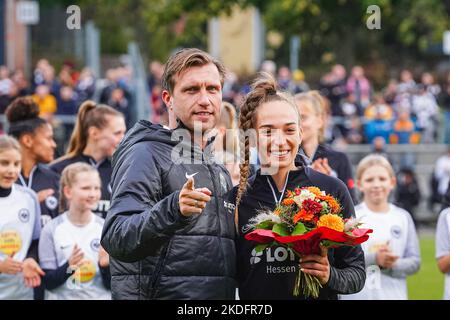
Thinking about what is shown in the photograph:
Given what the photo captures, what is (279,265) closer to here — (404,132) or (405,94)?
(404,132)

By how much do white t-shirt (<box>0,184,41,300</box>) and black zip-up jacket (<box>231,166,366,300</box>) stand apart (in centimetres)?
301

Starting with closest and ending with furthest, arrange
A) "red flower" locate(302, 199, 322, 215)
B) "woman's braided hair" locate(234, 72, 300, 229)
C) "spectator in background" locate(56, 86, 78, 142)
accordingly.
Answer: "red flower" locate(302, 199, 322, 215), "woman's braided hair" locate(234, 72, 300, 229), "spectator in background" locate(56, 86, 78, 142)

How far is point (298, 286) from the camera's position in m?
5.35

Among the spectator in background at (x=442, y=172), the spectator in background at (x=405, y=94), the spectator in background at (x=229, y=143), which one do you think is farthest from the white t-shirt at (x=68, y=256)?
the spectator in background at (x=405, y=94)

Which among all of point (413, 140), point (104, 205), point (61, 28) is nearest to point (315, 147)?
point (104, 205)

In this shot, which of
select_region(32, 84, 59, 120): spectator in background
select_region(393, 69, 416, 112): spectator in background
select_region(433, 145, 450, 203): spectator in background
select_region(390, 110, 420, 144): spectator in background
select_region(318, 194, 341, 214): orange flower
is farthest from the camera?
select_region(393, 69, 416, 112): spectator in background

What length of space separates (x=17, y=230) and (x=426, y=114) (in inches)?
678

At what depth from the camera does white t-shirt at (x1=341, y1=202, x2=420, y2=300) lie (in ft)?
26.8

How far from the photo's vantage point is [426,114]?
24.1 metres

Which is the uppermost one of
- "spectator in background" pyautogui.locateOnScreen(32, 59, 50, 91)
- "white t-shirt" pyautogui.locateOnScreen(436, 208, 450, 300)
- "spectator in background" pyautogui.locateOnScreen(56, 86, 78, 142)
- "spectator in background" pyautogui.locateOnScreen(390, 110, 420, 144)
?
"spectator in background" pyautogui.locateOnScreen(32, 59, 50, 91)

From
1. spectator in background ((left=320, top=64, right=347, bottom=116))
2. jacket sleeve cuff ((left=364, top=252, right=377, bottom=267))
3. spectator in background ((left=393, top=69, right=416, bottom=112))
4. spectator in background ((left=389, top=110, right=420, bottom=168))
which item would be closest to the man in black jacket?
jacket sleeve cuff ((left=364, top=252, right=377, bottom=267))

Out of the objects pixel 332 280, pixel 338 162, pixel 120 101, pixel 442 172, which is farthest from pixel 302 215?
pixel 120 101

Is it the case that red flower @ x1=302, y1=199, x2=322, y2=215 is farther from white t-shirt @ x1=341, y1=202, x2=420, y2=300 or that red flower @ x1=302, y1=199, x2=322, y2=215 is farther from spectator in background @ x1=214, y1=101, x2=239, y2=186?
white t-shirt @ x1=341, y1=202, x2=420, y2=300

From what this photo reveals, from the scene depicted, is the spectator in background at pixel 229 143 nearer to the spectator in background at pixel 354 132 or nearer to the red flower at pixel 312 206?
the red flower at pixel 312 206
